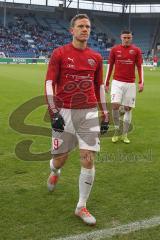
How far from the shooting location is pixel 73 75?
5.19m

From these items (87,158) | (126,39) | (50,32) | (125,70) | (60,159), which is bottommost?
(60,159)

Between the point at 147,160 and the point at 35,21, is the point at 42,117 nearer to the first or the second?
the point at 147,160

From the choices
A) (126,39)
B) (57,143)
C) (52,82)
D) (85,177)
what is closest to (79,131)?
(57,143)

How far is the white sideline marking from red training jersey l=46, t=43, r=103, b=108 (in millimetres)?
1476

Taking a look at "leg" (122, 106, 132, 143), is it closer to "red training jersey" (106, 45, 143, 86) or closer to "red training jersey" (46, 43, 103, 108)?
"red training jersey" (106, 45, 143, 86)

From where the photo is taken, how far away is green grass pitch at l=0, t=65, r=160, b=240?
484 centimetres

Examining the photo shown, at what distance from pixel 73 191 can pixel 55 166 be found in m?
0.57

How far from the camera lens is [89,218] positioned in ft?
16.1

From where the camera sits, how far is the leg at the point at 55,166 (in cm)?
558

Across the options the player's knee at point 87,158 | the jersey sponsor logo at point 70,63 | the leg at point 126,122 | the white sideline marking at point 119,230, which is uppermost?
the jersey sponsor logo at point 70,63

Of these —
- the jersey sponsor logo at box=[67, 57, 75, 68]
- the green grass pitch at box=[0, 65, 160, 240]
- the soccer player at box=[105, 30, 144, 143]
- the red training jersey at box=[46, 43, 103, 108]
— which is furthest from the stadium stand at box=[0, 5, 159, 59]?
the jersey sponsor logo at box=[67, 57, 75, 68]

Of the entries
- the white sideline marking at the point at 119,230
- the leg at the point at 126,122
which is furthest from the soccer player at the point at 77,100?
the leg at the point at 126,122

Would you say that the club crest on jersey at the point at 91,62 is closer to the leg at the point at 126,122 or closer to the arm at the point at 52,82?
the arm at the point at 52,82

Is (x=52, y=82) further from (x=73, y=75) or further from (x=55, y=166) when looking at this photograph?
(x=55, y=166)
